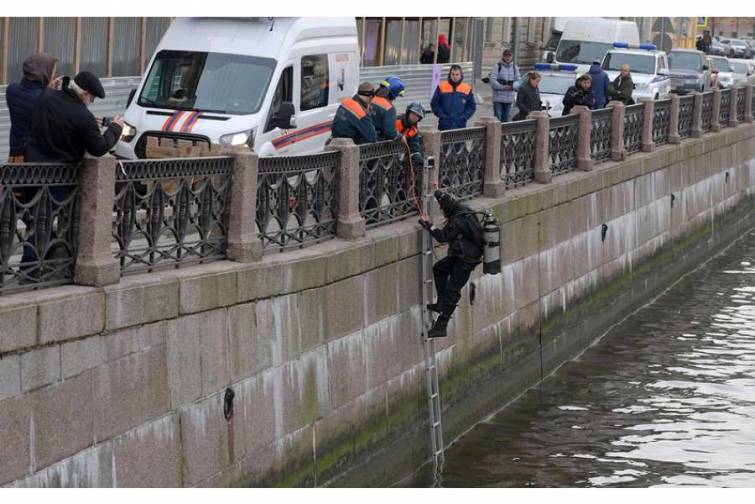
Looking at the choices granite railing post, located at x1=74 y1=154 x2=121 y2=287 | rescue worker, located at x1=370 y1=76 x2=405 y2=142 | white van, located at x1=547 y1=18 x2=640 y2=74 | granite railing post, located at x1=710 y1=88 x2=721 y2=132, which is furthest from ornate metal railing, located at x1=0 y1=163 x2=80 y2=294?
white van, located at x1=547 y1=18 x2=640 y2=74

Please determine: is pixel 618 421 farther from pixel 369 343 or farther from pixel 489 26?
pixel 489 26

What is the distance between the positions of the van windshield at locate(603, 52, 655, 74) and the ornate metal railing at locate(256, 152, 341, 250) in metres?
24.9

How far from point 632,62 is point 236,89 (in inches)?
835

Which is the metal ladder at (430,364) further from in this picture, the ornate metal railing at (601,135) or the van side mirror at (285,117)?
the ornate metal railing at (601,135)

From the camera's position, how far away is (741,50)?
88812mm

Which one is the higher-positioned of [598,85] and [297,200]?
[598,85]

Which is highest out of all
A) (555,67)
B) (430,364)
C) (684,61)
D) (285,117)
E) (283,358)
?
(684,61)

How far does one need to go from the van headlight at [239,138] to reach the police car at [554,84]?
49.9 feet

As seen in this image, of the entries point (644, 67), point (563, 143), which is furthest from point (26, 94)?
point (644, 67)

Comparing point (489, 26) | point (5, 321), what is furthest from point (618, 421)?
point (489, 26)

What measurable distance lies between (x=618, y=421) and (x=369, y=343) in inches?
201

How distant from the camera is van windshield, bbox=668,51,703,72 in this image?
45906 millimetres

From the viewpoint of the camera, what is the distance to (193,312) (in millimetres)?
11508

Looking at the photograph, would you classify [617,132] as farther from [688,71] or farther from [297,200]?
[688,71]
